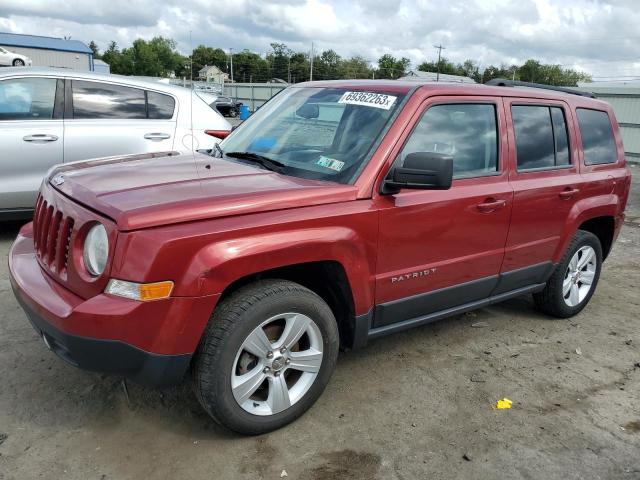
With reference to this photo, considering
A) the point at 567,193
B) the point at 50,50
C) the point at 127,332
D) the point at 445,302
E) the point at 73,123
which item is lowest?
the point at 445,302

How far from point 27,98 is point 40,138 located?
444 mm

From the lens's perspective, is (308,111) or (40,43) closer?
(308,111)

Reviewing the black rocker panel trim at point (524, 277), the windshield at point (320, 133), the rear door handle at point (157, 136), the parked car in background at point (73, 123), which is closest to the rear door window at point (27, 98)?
the parked car in background at point (73, 123)

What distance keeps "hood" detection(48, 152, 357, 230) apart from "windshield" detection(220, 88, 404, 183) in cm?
18

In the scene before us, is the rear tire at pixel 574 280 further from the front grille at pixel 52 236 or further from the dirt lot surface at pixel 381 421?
the front grille at pixel 52 236

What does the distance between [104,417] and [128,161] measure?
151cm

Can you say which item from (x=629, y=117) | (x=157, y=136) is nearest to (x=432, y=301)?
(x=157, y=136)

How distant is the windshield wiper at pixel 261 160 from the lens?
3.29 m

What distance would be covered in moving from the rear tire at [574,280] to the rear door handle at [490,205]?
115 centimetres

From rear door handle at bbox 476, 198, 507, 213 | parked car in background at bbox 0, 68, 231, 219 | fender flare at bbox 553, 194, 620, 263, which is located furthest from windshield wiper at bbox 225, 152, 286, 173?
fender flare at bbox 553, 194, 620, 263

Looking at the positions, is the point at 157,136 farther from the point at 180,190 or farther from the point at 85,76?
the point at 180,190

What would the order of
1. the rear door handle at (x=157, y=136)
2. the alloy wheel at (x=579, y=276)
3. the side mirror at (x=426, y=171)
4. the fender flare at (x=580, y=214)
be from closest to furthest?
the side mirror at (x=426, y=171) < the fender flare at (x=580, y=214) < the alloy wheel at (x=579, y=276) < the rear door handle at (x=157, y=136)

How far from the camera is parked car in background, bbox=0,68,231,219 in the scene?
217 inches

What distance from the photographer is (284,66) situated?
9856 centimetres
